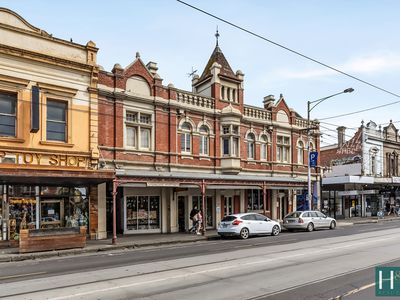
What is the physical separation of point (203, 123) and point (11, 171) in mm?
13034

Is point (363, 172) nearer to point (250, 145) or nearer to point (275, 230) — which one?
Result: point (250, 145)

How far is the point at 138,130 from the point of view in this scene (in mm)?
23594

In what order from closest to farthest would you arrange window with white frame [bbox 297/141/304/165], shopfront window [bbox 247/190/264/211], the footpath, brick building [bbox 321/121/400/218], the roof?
the footpath
the roof
shopfront window [bbox 247/190/264/211]
window with white frame [bbox 297/141/304/165]
brick building [bbox 321/121/400/218]

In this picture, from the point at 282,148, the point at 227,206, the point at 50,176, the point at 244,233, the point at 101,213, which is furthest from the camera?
the point at 282,148

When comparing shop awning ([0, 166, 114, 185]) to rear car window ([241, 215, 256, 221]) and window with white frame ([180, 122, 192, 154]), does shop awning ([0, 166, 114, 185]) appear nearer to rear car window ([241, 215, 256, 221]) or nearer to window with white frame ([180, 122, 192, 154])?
window with white frame ([180, 122, 192, 154])

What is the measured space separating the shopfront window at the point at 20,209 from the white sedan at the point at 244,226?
31.1 feet

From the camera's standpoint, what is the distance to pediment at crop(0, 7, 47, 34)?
19.0 meters

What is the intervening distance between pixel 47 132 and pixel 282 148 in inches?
730

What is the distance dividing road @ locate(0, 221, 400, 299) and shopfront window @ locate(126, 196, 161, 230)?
27.1 feet

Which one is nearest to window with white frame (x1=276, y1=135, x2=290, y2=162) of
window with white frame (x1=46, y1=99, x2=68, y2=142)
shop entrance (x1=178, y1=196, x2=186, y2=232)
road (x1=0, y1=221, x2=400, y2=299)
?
shop entrance (x1=178, y1=196, x2=186, y2=232)

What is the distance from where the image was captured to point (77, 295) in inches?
A: 332

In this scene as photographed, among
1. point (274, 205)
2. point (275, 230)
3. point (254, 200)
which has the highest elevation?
point (254, 200)

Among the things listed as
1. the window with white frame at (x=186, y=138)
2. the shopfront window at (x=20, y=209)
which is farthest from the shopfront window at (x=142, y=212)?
the shopfront window at (x=20, y=209)

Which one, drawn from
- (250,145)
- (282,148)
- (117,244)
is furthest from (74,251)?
(282,148)
